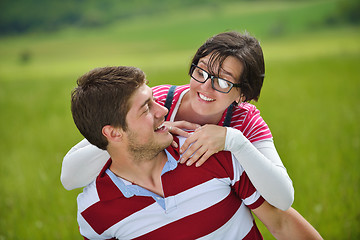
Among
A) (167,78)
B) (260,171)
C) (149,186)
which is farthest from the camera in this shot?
(167,78)

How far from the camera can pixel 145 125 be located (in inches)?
62.3

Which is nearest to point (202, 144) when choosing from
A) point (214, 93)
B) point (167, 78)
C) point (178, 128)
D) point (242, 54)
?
point (178, 128)

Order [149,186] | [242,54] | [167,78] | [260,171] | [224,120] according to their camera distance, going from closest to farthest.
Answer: [260,171] → [149,186] → [242,54] → [224,120] → [167,78]

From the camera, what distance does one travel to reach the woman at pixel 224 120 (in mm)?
1562

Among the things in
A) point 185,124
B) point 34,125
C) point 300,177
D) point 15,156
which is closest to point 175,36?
point 34,125

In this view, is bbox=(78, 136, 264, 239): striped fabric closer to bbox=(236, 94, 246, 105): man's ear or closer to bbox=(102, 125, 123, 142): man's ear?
bbox=(102, 125, 123, 142): man's ear

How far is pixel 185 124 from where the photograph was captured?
70.0 inches

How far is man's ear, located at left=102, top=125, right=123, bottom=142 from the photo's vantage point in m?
1.60

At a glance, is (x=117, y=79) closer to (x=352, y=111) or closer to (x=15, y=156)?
(x=15, y=156)

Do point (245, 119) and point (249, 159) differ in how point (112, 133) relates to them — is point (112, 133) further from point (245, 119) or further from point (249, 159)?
point (245, 119)

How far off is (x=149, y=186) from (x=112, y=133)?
0.91 feet

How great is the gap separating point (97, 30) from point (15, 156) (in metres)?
10.4

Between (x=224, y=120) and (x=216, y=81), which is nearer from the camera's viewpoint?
(x=216, y=81)

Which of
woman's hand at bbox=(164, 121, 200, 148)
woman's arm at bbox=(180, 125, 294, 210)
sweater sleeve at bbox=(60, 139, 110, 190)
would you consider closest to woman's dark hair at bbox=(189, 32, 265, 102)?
woman's hand at bbox=(164, 121, 200, 148)
